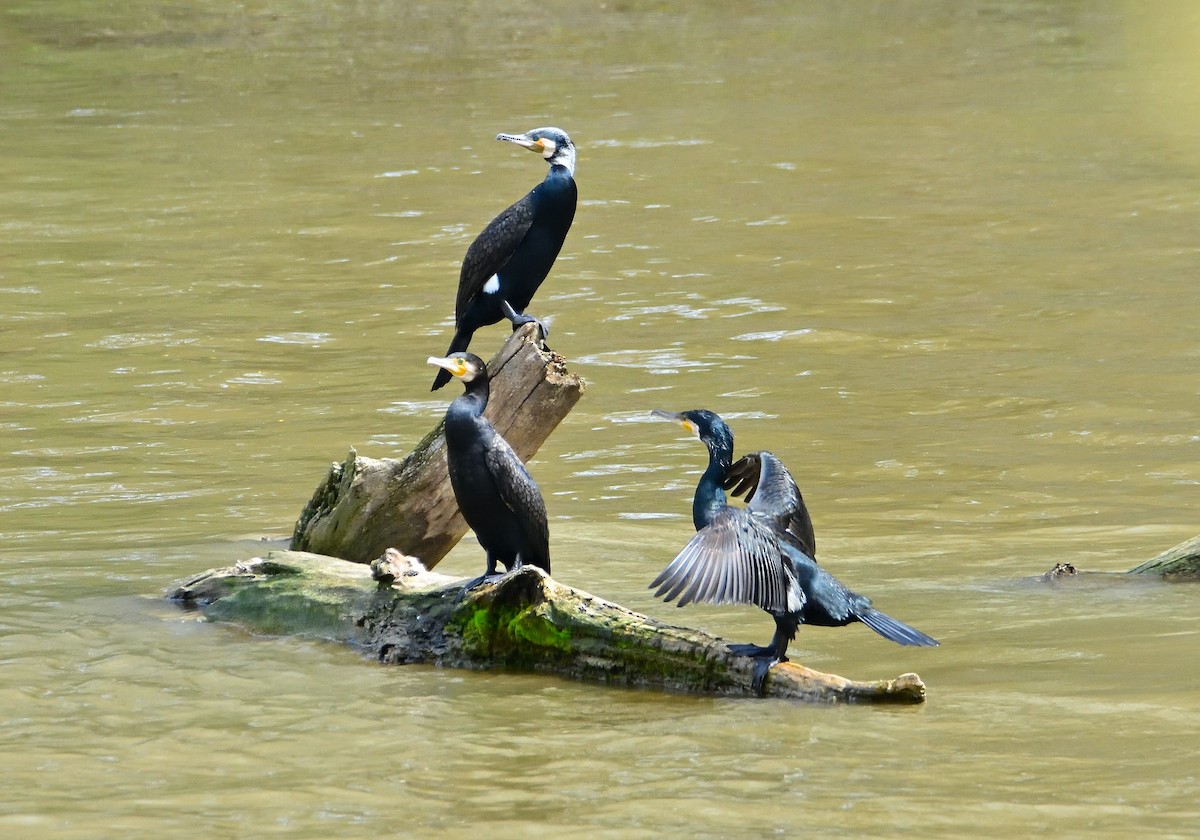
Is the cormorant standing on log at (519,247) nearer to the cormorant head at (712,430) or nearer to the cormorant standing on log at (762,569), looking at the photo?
the cormorant head at (712,430)

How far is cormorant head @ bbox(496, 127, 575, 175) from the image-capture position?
276 inches

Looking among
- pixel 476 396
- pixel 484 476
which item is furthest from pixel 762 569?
pixel 476 396

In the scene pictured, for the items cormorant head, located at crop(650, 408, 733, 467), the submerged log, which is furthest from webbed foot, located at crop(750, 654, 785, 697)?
the submerged log

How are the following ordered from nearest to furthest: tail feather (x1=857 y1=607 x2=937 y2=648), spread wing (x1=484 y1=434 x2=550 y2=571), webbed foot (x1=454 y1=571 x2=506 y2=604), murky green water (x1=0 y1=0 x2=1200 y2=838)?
murky green water (x1=0 y1=0 x2=1200 y2=838) < tail feather (x1=857 y1=607 x2=937 y2=648) < webbed foot (x1=454 y1=571 x2=506 y2=604) < spread wing (x1=484 y1=434 x2=550 y2=571)

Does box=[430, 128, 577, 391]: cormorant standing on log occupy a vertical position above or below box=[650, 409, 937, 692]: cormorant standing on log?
above

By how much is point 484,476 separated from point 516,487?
118 millimetres

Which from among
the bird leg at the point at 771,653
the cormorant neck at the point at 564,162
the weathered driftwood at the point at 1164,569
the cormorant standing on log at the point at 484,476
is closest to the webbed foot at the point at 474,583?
the cormorant standing on log at the point at 484,476

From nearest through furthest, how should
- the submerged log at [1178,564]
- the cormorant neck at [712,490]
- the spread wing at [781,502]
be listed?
the cormorant neck at [712,490], the spread wing at [781,502], the submerged log at [1178,564]

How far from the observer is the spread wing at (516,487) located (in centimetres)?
570

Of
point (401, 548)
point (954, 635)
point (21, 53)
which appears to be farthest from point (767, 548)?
point (21, 53)

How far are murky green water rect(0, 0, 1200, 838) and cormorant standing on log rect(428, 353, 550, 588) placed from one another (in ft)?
2.06

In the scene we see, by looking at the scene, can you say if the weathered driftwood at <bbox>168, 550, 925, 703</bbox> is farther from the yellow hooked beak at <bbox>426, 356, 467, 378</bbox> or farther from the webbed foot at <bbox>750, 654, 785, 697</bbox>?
the yellow hooked beak at <bbox>426, 356, 467, 378</bbox>

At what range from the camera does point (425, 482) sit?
20.4ft

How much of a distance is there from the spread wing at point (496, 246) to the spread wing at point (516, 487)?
1.30 m
